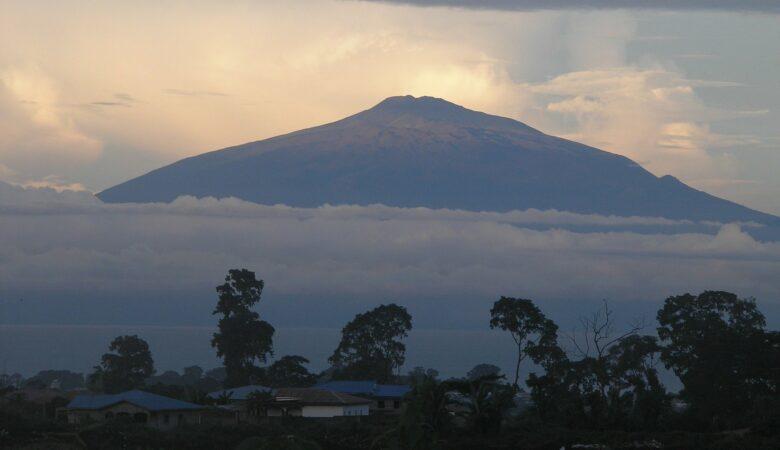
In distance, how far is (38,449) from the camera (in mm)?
67438

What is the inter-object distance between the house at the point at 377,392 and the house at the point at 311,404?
5193mm

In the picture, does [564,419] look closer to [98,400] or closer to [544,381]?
[544,381]

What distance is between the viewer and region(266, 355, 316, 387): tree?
117 m

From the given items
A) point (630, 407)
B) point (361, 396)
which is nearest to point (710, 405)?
point (630, 407)

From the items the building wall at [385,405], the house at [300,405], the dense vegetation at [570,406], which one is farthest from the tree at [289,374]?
the house at [300,405]

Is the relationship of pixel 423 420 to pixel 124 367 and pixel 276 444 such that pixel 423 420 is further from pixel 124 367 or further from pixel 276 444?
pixel 124 367

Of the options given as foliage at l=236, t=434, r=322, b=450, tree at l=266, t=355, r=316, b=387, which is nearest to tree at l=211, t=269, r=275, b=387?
tree at l=266, t=355, r=316, b=387

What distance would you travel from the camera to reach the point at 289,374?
118 metres

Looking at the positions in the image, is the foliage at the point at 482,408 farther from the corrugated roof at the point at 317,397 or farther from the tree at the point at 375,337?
the tree at the point at 375,337

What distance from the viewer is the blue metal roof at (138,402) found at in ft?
280

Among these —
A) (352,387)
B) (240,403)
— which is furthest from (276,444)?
(352,387)

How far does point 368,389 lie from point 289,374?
17781 mm

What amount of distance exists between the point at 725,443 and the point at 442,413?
15.4 metres

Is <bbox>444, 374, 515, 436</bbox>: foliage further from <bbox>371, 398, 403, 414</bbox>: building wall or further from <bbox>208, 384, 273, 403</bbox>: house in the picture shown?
<bbox>208, 384, 273, 403</bbox>: house
